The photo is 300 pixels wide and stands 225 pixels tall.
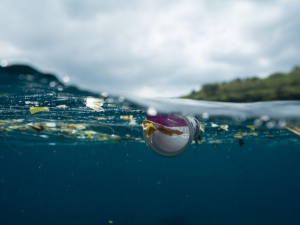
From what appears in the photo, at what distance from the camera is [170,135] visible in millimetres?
5188

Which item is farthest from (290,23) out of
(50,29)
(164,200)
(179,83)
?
(164,200)

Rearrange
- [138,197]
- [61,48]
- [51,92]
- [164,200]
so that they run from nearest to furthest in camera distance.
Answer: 1. [61,48]
2. [51,92]
3. [164,200]
4. [138,197]

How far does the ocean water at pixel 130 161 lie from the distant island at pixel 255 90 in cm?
80

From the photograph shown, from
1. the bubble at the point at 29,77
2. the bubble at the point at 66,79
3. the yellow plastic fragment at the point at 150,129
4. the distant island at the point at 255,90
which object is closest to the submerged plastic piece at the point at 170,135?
the yellow plastic fragment at the point at 150,129

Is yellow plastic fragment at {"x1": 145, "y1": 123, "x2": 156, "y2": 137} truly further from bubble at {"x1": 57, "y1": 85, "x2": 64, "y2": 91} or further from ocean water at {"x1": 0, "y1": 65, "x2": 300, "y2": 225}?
bubble at {"x1": 57, "y1": 85, "x2": 64, "y2": 91}

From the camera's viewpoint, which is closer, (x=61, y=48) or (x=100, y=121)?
(x=61, y=48)

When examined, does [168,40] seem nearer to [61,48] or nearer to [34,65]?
[61,48]

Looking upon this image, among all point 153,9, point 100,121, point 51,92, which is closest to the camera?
point 153,9

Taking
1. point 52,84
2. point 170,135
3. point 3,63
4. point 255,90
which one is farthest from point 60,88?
point 255,90

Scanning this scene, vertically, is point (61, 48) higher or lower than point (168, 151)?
higher

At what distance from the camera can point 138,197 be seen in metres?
117

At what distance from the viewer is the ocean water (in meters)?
9.13

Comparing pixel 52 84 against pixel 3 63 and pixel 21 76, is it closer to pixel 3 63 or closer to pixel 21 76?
pixel 21 76

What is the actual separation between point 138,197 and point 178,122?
121 m
